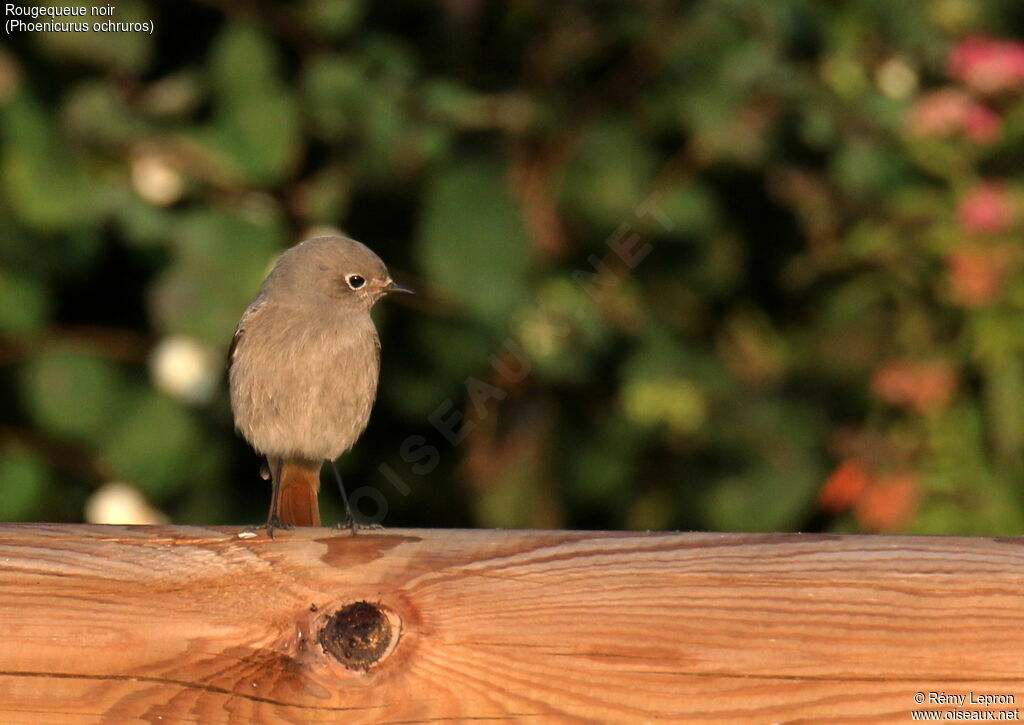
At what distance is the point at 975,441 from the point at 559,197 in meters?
1.77

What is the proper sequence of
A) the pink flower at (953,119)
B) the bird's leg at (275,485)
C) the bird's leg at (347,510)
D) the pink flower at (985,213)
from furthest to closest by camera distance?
1. the pink flower at (953,119)
2. the pink flower at (985,213)
3. the bird's leg at (275,485)
4. the bird's leg at (347,510)

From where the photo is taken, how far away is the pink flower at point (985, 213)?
4875mm

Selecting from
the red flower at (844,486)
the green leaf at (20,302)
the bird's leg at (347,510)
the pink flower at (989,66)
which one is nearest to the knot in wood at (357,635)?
the bird's leg at (347,510)

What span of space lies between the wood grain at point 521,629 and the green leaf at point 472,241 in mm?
2374

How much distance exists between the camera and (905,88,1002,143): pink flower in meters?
5.02

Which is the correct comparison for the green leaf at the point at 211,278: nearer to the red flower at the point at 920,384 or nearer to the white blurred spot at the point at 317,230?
the white blurred spot at the point at 317,230

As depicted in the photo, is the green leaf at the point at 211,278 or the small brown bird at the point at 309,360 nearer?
the small brown bird at the point at 309,360

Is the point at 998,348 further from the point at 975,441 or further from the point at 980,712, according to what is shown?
the point at 980,712

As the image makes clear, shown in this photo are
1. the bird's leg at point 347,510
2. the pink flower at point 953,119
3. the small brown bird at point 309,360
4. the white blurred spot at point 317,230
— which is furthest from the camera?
the pink flower at point 953,119

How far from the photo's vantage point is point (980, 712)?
2252mm

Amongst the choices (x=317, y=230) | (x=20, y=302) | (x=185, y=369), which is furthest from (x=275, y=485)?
(x=20, y=302)

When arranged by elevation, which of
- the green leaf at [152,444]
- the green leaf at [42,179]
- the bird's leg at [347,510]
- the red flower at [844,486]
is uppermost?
the green leaf at [42,179]

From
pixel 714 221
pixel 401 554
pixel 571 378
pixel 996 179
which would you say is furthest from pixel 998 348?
pixel 401 554

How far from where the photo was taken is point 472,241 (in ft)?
15.4
